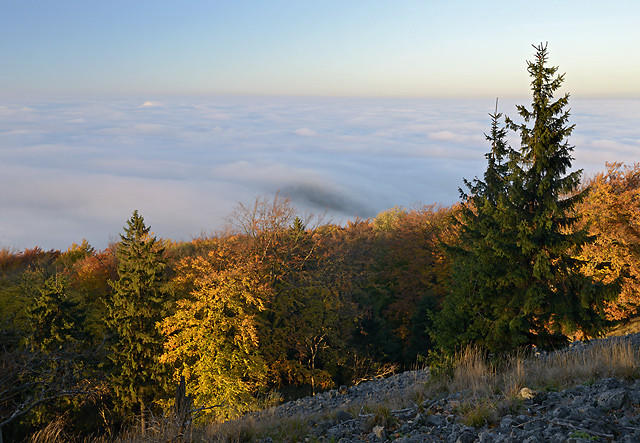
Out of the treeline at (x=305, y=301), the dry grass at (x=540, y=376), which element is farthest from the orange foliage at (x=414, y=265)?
the dry grass at (x=540, y=376)

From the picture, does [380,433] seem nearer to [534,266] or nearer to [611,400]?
[611,400]

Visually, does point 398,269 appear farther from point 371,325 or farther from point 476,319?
point 476,319

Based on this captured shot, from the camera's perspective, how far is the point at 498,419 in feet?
21.5

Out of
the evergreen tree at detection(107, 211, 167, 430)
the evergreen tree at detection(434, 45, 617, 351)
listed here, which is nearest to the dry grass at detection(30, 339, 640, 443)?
the evergreen tree at detection(434, 45, 617, 351)

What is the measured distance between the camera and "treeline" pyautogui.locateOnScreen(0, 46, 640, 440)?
48.9 ft

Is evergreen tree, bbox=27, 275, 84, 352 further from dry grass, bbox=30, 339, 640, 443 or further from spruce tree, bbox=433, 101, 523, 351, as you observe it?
spruce tree, bbox=433, 101, 523, 351

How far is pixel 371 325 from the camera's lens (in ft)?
125

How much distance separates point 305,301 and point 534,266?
2291cm

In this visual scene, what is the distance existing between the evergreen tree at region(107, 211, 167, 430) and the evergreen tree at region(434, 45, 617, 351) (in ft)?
65.5

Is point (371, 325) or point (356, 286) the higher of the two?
point (356, 286)

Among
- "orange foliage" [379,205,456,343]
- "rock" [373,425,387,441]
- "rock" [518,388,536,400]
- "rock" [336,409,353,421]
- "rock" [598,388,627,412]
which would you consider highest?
"rock" [598,388,627,412]

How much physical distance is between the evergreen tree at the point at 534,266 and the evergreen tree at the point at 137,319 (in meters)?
20.0

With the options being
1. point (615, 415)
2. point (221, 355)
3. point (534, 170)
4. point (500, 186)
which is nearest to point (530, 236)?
point (534, 170)

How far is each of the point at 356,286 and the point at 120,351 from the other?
60.7 ft
